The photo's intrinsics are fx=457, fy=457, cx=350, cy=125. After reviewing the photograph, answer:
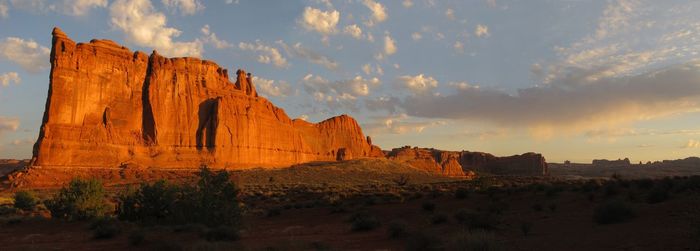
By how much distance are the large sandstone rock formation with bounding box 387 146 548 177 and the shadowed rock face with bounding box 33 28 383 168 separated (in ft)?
120

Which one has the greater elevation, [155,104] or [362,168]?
[155,104]

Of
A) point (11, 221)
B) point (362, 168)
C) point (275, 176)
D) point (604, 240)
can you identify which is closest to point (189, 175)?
point (275, 176)

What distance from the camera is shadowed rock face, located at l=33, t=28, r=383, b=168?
65.6 m

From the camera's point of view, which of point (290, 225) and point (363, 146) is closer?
point (290, 225)

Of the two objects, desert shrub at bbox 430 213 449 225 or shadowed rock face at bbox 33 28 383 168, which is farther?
shadowed rock face at bbox 33 28 383 168

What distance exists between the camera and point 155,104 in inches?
3068

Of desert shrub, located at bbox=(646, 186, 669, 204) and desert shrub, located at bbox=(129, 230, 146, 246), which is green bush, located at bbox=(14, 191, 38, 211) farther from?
desert shrub, located at bbox=(646, 186, 669, 204)

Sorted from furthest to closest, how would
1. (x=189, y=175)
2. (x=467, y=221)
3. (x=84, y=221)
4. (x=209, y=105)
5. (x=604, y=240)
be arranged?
(x=209, y=105)
(x=189, y=175)
(x=84, y=221)
(x=467, y=221)
(x=604, y=240)

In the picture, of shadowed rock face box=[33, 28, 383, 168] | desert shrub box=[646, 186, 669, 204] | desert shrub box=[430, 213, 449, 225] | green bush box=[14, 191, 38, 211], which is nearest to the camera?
desert shrub box=[646, 186, 669, 204]

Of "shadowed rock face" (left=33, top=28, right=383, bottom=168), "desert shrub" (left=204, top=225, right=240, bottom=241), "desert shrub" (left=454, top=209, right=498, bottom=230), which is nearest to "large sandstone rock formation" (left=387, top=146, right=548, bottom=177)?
"shadowed rock face" (left=33, top=28, right=383, bottom=168)

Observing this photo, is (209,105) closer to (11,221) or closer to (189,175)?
(189,175)

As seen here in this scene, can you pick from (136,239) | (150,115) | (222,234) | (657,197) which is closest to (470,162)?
(150,115)

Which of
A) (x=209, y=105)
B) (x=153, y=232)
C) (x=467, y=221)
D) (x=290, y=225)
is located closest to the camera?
(x=467, y=221)

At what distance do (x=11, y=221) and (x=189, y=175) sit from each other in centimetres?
4610
